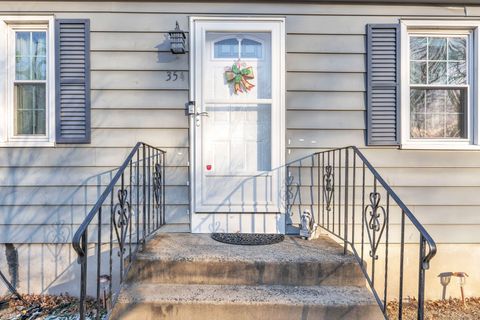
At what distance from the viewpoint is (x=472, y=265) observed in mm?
3463

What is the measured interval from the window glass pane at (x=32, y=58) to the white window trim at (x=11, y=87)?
72 mm

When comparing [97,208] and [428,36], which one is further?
[428,36]

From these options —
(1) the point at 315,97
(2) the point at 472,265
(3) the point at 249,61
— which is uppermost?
(3) the point at 249,61

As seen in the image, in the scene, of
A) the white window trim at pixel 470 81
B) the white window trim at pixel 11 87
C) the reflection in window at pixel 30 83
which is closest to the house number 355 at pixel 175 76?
the white window trim at pixel 11 87

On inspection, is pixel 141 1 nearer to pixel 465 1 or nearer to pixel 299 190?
pixel 299 190

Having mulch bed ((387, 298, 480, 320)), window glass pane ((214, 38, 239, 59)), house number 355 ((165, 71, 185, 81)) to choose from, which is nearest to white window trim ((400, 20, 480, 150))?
mulch bed ((387, 298, 480, 320))

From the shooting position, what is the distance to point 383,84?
11.3 ft

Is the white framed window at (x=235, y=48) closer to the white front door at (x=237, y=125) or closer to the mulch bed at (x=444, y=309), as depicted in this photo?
the white front door at (x=237, y=125)

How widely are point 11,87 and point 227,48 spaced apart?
7.08ft

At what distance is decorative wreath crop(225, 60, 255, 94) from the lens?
3.48 meters

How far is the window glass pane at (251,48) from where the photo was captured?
3514 mm

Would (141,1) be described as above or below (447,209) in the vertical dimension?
above

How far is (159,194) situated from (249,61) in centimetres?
160

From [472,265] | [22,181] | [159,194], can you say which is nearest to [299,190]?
[159,194]
